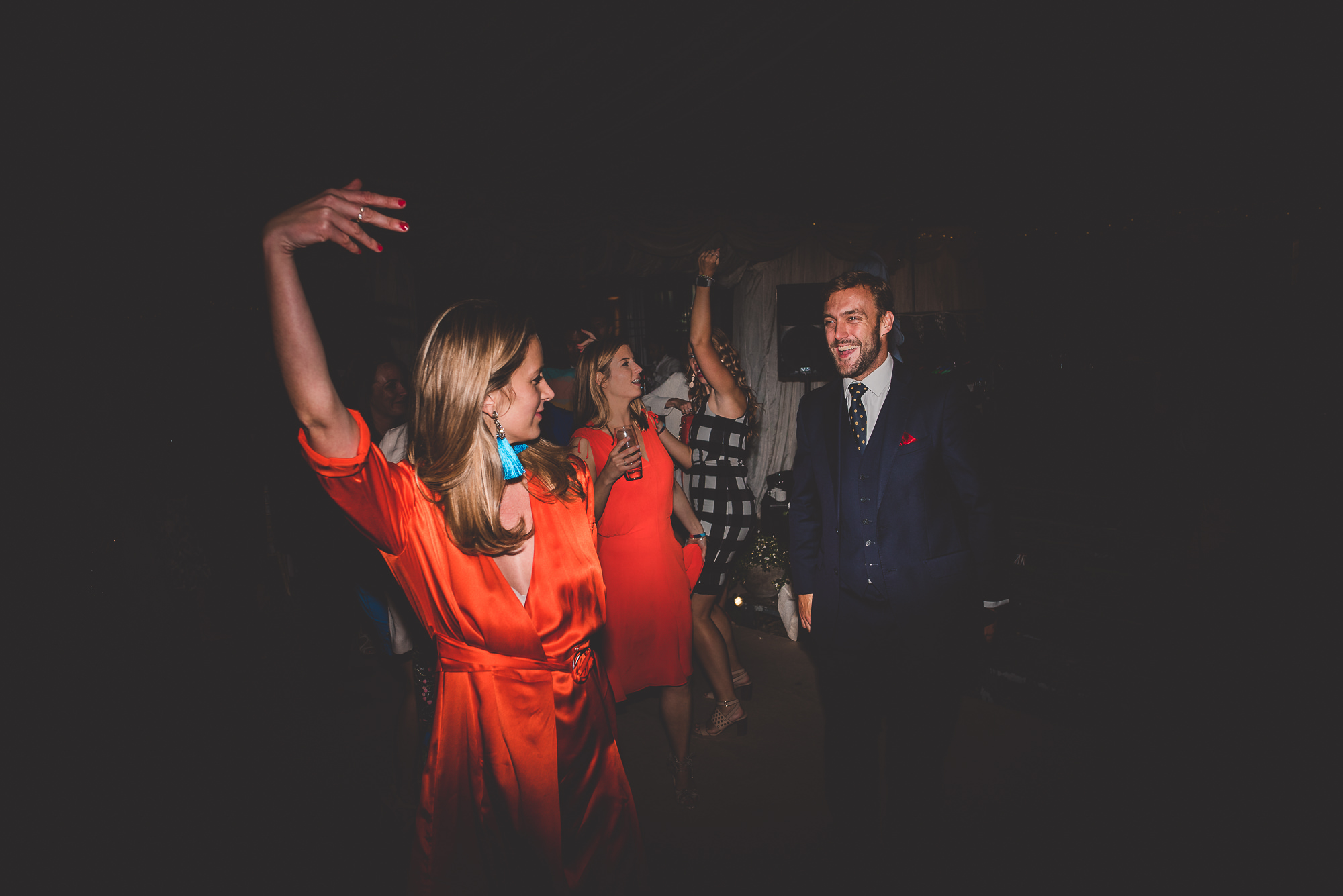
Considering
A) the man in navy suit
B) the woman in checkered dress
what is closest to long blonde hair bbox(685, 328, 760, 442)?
the woman in checkered dress

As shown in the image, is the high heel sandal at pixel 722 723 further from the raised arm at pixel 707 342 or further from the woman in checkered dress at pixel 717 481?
the raised arm at pixel 707 342

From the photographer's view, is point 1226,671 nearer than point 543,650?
No

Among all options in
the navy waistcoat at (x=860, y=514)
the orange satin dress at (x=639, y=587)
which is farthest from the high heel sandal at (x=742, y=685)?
the navy waistcoat at (x=860, y=514)

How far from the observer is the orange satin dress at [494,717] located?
57.5 inches

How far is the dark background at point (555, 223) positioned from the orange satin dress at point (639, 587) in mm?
1333

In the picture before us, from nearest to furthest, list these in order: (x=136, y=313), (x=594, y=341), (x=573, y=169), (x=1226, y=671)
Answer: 1. (x=594, y=341)
2. (x=1226, y=671)
3. (x=136, y=313)
4. (x=573, y=169)

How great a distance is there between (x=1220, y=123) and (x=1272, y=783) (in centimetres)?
412

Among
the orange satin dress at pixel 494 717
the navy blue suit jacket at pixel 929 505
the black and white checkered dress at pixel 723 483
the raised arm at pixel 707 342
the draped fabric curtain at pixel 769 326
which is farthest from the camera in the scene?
the draped fabric curtain at pixel 769 326

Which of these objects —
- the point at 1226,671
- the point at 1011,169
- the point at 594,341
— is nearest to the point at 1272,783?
the point at 1226,671

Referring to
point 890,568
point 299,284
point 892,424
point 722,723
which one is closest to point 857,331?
point 892,424

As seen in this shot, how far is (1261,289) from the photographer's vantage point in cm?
614

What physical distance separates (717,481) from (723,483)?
32 mm

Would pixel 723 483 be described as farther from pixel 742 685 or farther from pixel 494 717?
pixel 494 717

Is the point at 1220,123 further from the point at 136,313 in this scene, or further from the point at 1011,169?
the point at 136,313
